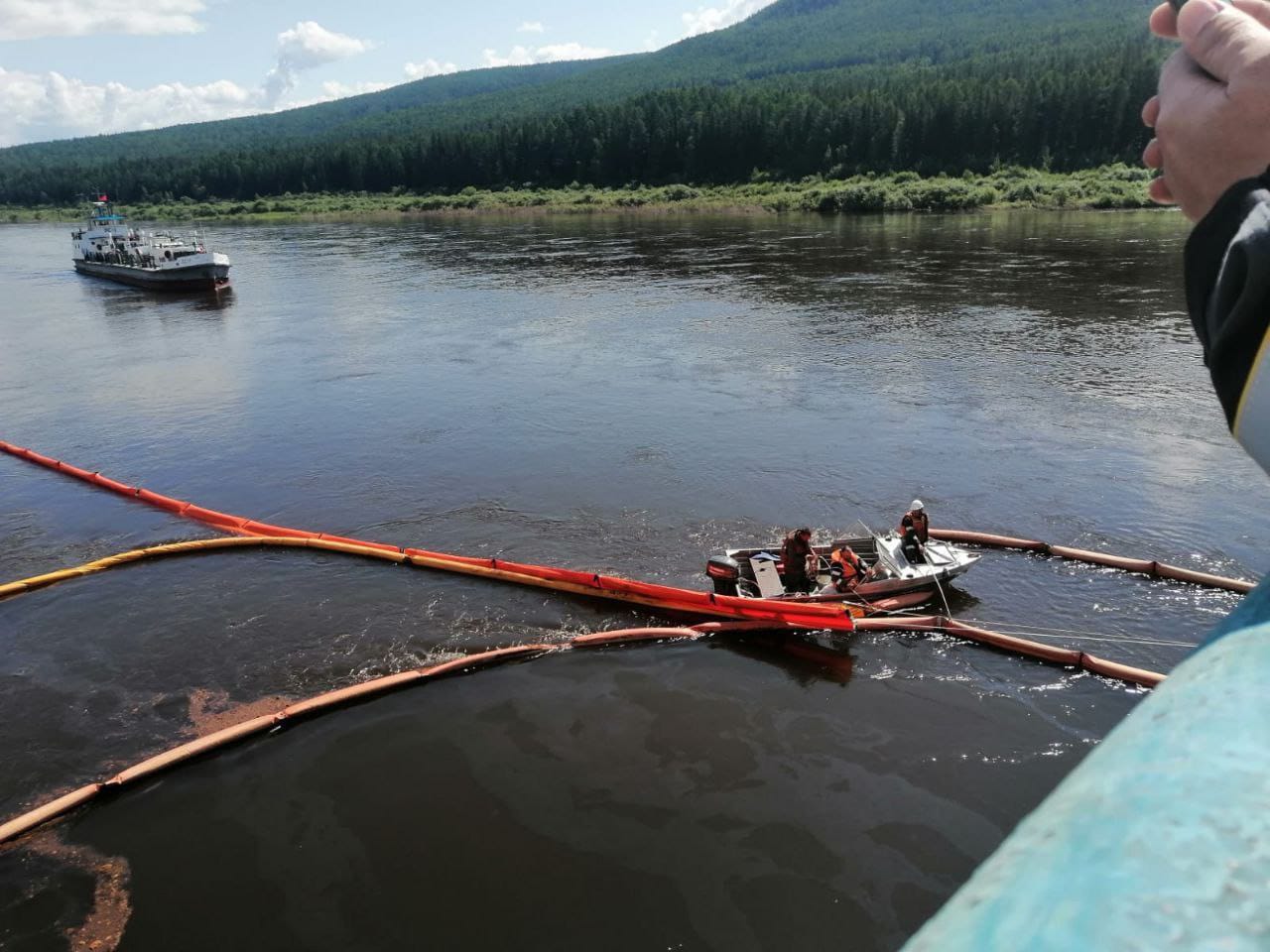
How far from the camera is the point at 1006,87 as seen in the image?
12262 cm

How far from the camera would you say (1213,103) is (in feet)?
5.84

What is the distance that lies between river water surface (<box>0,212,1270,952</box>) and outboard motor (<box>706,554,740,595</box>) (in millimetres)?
1541

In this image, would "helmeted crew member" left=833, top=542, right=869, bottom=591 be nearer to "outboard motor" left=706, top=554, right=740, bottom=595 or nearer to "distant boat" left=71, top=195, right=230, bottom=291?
"outboard motor" left=706, top=554, right=740, bottom=595

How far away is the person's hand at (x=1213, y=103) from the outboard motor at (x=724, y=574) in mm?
17851

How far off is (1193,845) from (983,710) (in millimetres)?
16537

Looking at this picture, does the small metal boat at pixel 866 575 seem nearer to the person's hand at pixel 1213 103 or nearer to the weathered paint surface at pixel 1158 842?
the person's hand at pixel 1213 103

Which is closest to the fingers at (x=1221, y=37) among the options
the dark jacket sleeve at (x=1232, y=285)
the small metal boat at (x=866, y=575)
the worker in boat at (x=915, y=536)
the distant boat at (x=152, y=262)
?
the dark jacket sleeve at (x=1232, y=285)

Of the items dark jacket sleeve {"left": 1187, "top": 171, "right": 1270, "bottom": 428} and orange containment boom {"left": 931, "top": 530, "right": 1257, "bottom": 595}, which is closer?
dark jacket sleeve {"left": 1187, "top": 171, "right": 1270, "bottom": 428}

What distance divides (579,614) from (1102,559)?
12376mm

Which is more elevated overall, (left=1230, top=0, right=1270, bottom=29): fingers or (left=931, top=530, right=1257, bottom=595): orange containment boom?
(left=1230, top=0, right=1270, bottom=29): fingers

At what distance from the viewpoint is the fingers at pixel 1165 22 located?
2148mm

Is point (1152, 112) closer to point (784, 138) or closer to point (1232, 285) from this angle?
point (1232, 285)

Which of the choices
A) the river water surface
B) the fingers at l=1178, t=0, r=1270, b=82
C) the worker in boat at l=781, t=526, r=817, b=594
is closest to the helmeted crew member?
the worker in boat at l=781, t=526, r=817, b=594

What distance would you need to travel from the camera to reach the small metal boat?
19125 millimetres
